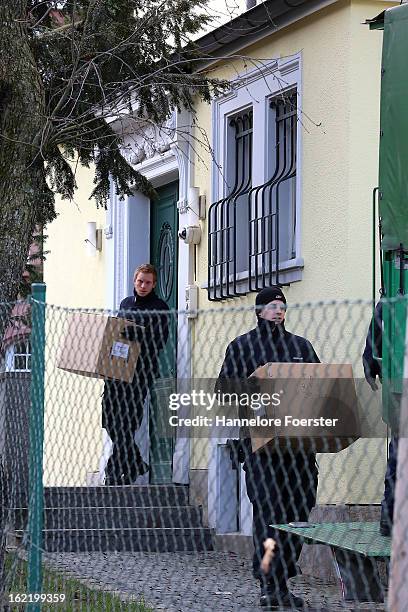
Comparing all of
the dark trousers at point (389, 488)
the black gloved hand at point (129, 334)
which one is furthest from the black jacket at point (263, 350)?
the dark trousers at point (389, 488)

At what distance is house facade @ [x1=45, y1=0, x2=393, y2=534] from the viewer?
10180mm

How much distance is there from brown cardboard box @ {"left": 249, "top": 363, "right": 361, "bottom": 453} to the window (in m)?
4.46

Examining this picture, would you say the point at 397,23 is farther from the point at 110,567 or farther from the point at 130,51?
the point at 110,567

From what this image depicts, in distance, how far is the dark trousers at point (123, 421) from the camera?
26.9 feet

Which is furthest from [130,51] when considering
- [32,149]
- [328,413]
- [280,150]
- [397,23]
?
[328,413]

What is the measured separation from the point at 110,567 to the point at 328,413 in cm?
245

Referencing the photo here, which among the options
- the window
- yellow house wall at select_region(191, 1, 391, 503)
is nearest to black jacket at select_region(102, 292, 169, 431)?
yellow house wall at select_region(191, 1, 391, 503)

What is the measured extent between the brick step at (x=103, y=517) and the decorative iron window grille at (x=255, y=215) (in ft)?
7.11

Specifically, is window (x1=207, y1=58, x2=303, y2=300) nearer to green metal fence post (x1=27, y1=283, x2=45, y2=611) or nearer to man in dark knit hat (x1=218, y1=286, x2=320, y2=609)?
man in dark knit hat (x1=218, y1=286, x2=320, y2=609)

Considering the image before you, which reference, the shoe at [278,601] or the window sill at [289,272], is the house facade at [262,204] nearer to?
the window sill at [289,272]

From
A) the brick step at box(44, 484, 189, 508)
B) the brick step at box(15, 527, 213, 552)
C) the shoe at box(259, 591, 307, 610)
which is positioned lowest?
the shoe at box(259, 591, 307, 610)

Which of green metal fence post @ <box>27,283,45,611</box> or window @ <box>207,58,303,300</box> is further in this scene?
window @ <box>207,58,303,300</box>

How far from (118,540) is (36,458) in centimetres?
137

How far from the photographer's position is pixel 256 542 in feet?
25.7
